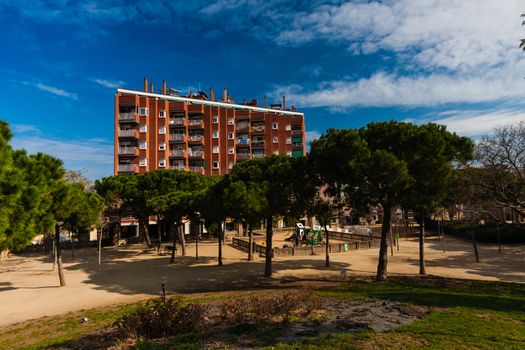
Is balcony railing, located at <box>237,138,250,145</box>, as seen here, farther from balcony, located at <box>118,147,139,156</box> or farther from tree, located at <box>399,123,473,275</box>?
tree, located at <box>399,123,473,275</box>

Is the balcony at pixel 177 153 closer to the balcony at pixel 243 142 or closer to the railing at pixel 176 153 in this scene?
the railing at pixel 176 153

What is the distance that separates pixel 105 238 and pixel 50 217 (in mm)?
35625

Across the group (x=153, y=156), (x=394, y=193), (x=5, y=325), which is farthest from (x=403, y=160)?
(x=153, y=156)

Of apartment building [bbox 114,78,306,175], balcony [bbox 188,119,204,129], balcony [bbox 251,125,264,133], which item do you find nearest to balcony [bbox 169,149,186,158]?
apartment building [bbox 114,78,306,175]

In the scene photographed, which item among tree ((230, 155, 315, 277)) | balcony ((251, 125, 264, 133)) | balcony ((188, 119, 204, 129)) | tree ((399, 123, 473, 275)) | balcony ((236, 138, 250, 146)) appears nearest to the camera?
tree ((399, 123, 473, 275))

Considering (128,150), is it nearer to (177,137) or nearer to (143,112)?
(143,112)

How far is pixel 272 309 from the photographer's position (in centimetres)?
989

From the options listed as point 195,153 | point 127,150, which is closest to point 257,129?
point 195,153

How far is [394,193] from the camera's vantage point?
17.5 metres

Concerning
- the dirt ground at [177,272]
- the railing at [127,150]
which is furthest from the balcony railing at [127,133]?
the dirt ground at [177,272]

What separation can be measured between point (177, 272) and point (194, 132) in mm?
42319

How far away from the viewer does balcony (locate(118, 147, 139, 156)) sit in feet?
186

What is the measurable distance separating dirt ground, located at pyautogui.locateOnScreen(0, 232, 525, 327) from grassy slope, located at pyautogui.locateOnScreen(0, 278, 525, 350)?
3.66 meters

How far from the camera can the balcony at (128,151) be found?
56594mm
